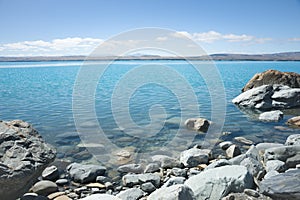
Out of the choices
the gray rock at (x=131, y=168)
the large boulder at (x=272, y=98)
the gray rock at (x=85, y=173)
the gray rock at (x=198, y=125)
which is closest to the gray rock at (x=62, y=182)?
the gray rock at (x=85, y=173)

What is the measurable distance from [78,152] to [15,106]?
459 inches

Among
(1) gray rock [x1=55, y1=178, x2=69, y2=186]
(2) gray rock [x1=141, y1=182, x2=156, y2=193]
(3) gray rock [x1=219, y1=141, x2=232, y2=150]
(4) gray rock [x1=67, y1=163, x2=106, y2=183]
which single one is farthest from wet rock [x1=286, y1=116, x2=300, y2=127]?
(1) gray rock [x1=55, y1=178, x2=69, y2=186]

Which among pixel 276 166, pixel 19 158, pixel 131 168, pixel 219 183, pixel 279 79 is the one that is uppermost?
pixel 279 79

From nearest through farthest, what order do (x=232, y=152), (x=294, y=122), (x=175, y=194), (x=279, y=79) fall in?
(x=175, y=194)
(x=232, y=152)
(x=294, y=122)
(x=279, y=79)

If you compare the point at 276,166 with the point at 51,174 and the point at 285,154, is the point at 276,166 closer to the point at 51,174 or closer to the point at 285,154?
the point at 285,154

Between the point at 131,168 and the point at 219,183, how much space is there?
2.99 m

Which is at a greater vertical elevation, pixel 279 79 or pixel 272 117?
pixel 279 79

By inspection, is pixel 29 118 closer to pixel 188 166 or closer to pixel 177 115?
pixel 177 115

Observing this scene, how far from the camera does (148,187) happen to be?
613 centimetres

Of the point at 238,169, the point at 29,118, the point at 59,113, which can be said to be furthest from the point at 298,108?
the point at 29,118

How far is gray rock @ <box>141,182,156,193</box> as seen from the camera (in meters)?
6.09

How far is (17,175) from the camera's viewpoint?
482cm

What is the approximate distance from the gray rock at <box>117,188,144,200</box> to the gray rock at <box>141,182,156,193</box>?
25 cm

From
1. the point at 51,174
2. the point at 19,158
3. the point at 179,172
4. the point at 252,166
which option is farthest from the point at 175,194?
the point at 51,174
